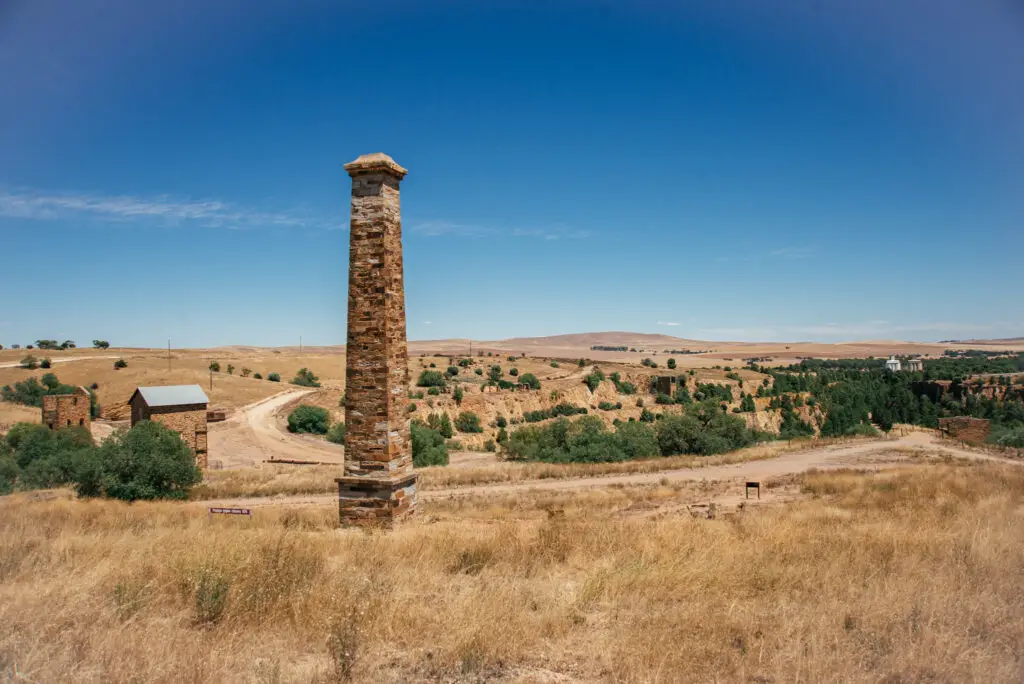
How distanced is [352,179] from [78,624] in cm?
711

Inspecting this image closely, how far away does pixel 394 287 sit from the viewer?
9375 mm

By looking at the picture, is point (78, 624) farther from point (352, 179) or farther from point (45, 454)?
point (45, 454)

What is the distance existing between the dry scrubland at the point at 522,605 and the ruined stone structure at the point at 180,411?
72.1ft

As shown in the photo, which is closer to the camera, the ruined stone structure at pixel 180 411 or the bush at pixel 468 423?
the ruined stone structure at pixel 180 411

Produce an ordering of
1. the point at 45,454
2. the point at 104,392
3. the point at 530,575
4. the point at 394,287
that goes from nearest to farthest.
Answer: the point at 530,575 → the point at 394,287 → the point at 45,454 → the point at 104,392

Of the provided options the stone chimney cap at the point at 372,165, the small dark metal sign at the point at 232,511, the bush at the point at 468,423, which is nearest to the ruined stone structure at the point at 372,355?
the stone chimney cap at the point at 372,165

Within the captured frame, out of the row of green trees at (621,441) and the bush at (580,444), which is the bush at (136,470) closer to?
the bush at (580,444)

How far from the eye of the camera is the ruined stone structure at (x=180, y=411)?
90.3 feet

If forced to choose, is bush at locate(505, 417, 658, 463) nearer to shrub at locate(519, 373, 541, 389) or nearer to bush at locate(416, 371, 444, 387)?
bush at locate(416, 371, 444, 387)

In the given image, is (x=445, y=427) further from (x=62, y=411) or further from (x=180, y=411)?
(x=62, y=411)

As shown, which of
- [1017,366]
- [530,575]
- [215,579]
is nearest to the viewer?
[215,579]

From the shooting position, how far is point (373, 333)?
9211mm

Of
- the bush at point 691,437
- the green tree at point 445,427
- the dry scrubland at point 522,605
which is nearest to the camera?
the dry scrubland at point 522,605

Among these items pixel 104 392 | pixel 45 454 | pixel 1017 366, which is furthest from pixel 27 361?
pixel 1017 366
